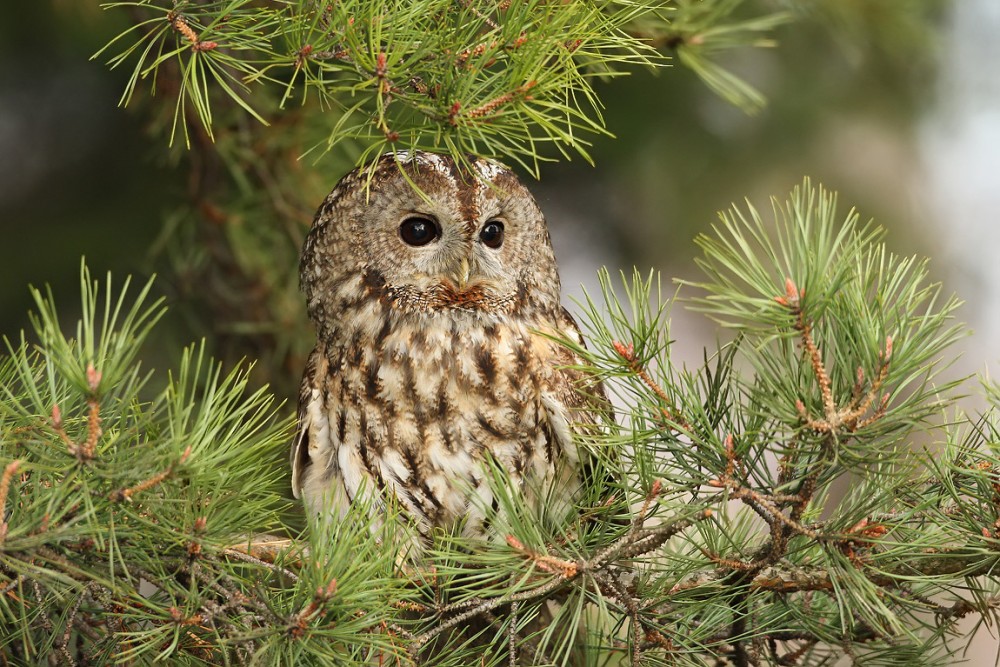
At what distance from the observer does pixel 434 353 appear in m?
1.79

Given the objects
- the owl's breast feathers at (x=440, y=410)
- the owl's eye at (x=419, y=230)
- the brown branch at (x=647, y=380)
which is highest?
the owl's eye at (x=419, y=230)

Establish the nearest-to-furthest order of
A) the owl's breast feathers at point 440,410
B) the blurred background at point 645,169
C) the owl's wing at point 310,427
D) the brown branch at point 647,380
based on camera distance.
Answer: the brown branch at point 647,380
the owl's breast feathers at point 440,410
the owl's wing at point 310,427
the blurred background at point 645,169

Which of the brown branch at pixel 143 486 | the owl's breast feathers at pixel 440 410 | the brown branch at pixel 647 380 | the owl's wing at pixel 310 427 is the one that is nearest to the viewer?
the brown branch at pixel 143 486

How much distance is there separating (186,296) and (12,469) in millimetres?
1465

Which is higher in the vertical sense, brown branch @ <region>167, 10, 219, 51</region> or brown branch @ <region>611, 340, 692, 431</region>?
brown branch @ <region>167, 10, 219, 51</region>

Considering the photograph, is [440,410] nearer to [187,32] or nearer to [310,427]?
[310,427]

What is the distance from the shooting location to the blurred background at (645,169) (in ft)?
7.81

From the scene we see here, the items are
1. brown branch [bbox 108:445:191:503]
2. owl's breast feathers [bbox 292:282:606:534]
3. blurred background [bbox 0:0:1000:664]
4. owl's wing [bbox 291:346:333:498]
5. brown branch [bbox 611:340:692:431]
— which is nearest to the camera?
brown branch [bbox 108:445:191:503]

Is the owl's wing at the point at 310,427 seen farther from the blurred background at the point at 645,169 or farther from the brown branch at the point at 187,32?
the brown branch at the point at 187,32

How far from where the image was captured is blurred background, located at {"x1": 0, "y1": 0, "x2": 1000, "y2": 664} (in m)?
2.38

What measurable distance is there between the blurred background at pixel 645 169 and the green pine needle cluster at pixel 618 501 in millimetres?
878

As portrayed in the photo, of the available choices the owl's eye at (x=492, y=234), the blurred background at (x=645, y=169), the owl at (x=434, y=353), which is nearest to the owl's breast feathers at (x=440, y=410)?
the owl at (x=434, y=353)

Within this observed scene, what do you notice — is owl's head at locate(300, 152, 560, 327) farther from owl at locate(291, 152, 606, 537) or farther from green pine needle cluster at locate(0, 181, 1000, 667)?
green pine needle cluster at locate(0, 181, 1000, 667)

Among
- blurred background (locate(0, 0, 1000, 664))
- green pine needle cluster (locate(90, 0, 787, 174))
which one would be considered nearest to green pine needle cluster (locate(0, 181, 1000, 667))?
green pine needle cluster (locate(90, 0, 787, 174))
